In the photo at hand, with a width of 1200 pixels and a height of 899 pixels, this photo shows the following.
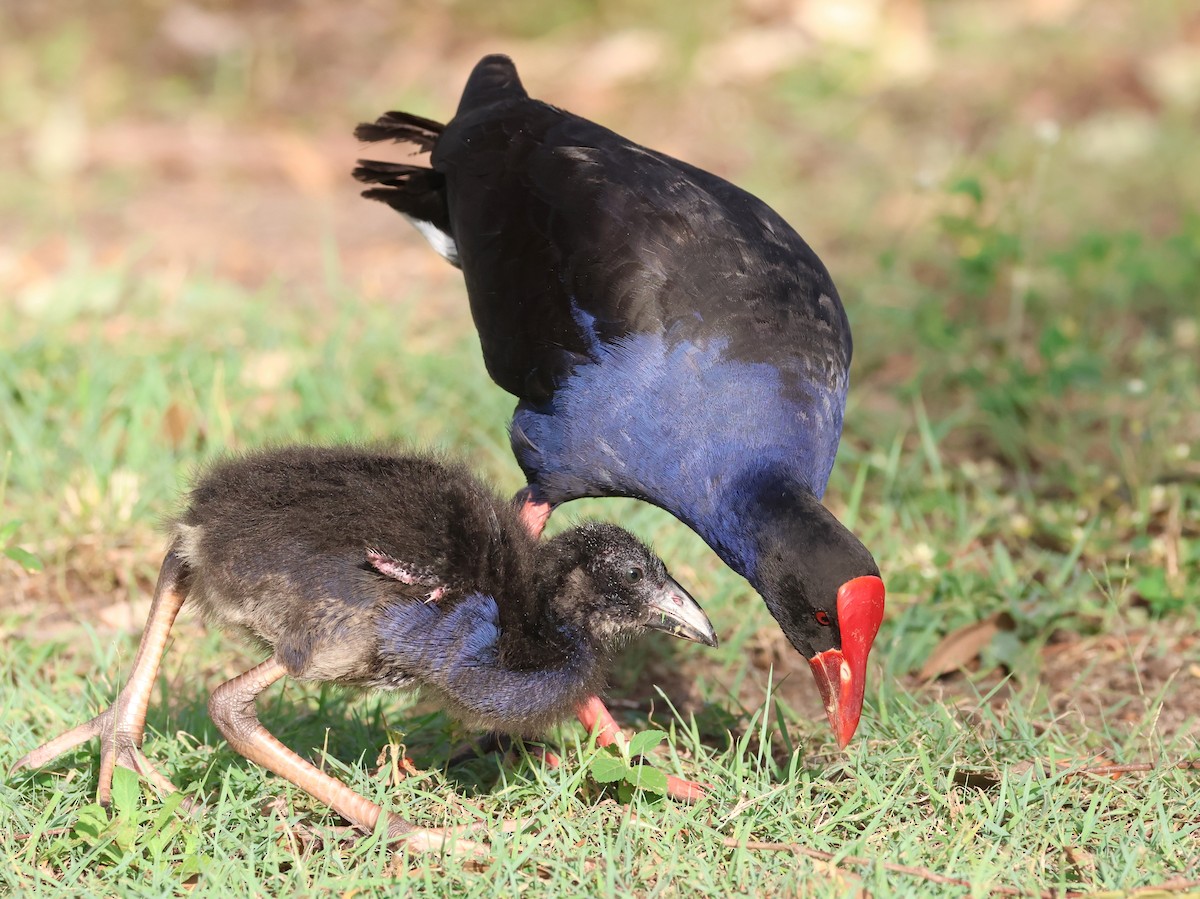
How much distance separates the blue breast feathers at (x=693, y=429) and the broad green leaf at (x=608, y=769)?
51cm

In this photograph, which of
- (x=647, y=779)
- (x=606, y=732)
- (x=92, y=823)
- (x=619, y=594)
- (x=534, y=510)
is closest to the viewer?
(x=92, y=823)

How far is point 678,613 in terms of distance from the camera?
2.91m

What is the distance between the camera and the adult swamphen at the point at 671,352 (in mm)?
2947

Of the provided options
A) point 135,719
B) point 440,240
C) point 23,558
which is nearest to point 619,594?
point 135,719

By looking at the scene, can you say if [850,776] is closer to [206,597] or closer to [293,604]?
[293,604]

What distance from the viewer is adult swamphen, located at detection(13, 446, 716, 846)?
2738 millimetres

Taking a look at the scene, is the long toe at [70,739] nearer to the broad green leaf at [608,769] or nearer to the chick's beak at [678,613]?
the broad green leaf at [608,769]

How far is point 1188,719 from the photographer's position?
329cm

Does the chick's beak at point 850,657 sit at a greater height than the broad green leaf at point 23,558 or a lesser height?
greater

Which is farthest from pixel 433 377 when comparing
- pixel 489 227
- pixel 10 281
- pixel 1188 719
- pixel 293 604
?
pixel 1188 719

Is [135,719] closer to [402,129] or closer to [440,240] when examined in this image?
[440,240]

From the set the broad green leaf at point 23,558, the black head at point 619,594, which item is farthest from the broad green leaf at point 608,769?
the broad green leaf at point 23,558

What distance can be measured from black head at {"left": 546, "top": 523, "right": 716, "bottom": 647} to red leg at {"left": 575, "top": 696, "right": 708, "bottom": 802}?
156mm

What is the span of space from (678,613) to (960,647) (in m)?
1.14
